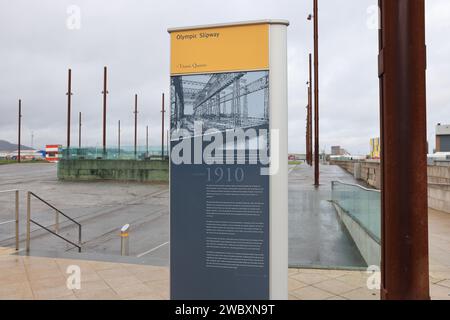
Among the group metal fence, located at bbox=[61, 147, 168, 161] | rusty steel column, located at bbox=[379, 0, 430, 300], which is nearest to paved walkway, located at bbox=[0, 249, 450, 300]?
rusty steel column, located at bbox=[379, 0, 430, 300]

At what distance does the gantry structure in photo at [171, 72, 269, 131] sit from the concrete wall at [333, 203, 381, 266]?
12.3 ft

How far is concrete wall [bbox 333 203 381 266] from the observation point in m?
5.73

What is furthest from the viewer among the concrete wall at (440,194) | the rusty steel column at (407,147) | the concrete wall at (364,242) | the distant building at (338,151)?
the distant building at (338,151)

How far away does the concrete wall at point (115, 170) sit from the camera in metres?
24.5

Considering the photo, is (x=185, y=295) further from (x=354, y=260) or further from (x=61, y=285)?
(x=354, y=260)

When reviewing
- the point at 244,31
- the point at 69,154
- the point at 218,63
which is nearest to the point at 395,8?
the point at 244,31

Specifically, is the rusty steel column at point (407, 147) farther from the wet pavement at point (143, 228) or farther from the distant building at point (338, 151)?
the distant building at point (338, 151)

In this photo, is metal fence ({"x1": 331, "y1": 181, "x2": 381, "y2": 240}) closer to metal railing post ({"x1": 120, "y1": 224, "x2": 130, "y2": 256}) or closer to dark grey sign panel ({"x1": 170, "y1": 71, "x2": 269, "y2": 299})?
dark grey sign panel ({"x1": 170, "y1": 71, "x2": 269, "y2": 299})

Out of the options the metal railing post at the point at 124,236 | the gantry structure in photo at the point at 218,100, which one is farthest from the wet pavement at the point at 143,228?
the gantry structure in photo at the point at 218,100

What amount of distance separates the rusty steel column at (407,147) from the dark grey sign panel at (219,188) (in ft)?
3.43

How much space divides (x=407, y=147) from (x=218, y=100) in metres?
1.64

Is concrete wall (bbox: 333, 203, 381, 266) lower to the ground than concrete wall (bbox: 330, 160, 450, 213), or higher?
lower

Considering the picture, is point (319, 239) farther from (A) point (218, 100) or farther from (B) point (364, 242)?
(A) point (218, 100)

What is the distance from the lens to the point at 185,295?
323 centimetres
